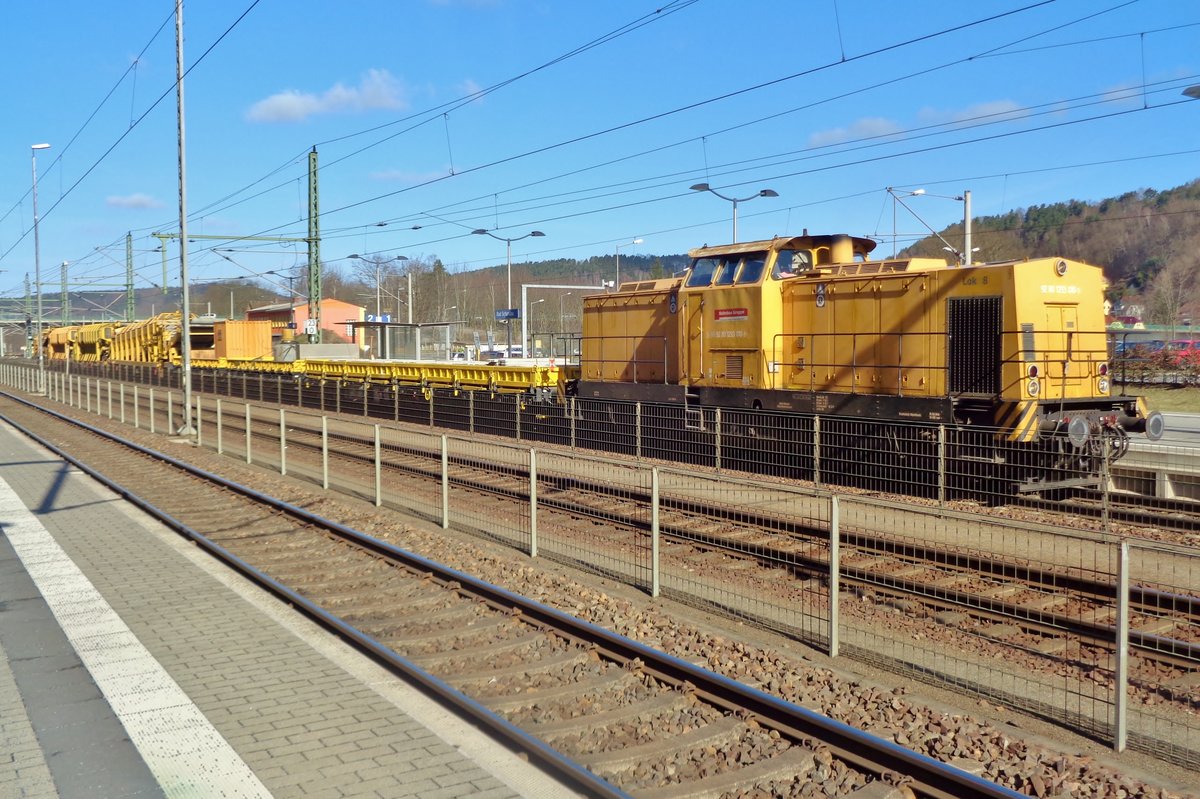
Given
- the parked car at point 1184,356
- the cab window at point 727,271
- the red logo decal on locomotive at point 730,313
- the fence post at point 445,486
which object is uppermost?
the cab window at point 727,271

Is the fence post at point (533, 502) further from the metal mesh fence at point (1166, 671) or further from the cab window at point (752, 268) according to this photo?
the cab window at point (752, 268)

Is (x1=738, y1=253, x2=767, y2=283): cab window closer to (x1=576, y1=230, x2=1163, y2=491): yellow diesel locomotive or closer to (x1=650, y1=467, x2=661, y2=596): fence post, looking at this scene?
(x1=576, y1=230, x2=1163, y2=491): yellow diesel locomotive

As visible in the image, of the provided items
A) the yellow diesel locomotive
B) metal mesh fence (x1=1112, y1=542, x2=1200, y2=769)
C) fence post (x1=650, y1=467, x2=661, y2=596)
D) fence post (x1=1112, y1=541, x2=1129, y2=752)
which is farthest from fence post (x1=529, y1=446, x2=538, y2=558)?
fence post (x1=1112, y1=541, x2=1129, y2=752)

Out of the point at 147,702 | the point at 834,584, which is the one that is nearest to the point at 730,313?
the point at 834,584

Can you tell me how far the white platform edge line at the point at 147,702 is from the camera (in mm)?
5039

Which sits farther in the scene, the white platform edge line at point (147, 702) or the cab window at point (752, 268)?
A: the cab window at point (752, 268)

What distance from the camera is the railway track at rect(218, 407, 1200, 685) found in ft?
23.5

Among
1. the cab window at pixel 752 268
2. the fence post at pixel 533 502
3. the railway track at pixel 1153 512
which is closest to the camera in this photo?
the fence post at pixel 533 502

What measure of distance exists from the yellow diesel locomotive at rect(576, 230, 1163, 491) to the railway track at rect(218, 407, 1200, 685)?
2.00 meters

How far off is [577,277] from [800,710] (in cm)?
13962

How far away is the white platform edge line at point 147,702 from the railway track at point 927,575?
16.6ft

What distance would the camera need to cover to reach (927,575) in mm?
9141

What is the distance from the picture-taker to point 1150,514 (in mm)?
11422

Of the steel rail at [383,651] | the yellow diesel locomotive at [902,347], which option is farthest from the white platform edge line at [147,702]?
the yellow diesel locomotive at [902,347]
